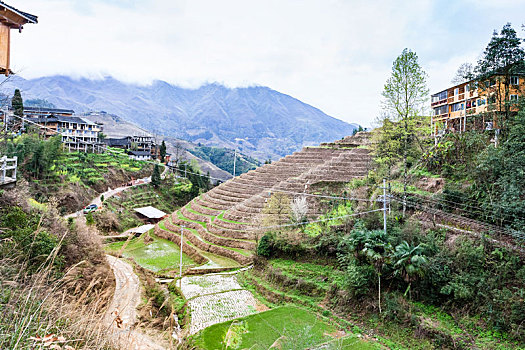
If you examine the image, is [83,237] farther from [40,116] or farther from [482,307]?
[40,116]

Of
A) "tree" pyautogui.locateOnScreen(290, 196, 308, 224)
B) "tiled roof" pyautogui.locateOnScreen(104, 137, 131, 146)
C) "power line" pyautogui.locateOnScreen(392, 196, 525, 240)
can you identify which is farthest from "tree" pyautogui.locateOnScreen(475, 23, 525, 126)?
"tiled roof" pyautogui.locateOnScreen(104, 137, 131, 146)

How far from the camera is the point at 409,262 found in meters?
12.3

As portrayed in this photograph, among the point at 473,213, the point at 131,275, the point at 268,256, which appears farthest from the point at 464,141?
the point at 131,275

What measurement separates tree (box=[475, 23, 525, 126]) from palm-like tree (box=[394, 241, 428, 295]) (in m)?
8.27

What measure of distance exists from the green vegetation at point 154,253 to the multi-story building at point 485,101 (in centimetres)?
1836

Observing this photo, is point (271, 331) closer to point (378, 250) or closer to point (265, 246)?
point (378, 250)

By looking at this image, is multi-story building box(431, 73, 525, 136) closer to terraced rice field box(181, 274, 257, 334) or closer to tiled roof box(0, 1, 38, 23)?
terraced rice field box(181, 274, 257, 334)

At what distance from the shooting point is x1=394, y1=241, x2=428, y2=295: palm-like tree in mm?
12031

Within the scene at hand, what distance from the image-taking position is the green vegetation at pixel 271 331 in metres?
11.2

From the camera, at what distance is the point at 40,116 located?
152 ft

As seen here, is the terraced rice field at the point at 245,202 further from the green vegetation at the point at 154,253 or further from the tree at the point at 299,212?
the tree at the point at 299,212

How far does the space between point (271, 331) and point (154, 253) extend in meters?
14.7

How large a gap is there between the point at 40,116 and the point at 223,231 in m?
38.1

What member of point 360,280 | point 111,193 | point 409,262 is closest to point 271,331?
point 360,280
